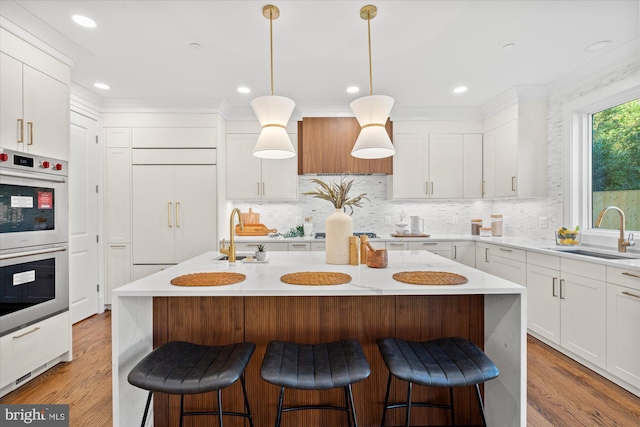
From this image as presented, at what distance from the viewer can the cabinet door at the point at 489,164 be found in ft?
13.3

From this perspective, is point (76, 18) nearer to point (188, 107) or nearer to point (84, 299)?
point (188, 107)

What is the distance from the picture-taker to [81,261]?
11.7 feet

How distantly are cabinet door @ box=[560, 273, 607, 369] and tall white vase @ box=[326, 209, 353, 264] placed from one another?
1.94m

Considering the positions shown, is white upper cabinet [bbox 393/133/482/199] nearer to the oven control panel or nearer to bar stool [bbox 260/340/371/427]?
bar stool [bbox 260/340/371/427]

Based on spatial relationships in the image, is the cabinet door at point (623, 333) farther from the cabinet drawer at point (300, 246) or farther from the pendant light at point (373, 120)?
the cabinet drawer at point (300, 246)

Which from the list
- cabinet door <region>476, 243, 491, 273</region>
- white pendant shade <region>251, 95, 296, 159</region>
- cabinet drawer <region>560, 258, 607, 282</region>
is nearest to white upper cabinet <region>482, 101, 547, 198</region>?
cabinet door <region>476, 243, 491, 273</region>

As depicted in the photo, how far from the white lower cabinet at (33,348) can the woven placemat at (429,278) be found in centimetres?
255

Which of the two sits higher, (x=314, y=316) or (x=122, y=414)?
(x=314, y=316)

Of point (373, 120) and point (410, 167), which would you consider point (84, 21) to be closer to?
point (373, 120)

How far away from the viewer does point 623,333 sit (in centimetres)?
217

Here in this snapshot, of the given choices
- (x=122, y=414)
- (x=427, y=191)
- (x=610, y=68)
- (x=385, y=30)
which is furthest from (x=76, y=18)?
(x=610, y=68)

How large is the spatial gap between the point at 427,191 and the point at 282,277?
125 inches

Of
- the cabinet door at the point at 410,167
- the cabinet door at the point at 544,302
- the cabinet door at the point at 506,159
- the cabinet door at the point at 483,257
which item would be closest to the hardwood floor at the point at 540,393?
the cabinet door at the point at 544,302

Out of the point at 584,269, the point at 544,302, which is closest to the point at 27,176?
the point at 584,269
